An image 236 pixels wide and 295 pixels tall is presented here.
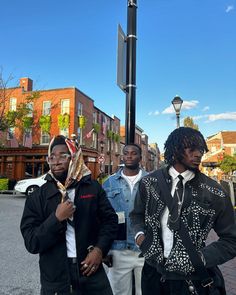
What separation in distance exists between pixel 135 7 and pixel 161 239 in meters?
3.09

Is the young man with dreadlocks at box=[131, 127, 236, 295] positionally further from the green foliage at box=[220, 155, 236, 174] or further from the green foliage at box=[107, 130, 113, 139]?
the green foliage at box=[107, 130, 113, 139]

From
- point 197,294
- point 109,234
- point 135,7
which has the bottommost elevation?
point 197,294

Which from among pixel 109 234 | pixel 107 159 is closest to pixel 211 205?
pixel 109 234

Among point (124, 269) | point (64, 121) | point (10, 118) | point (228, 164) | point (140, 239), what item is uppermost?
point (64, 121)

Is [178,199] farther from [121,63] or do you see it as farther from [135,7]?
[135,7]

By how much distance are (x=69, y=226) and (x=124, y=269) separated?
45.0 inches

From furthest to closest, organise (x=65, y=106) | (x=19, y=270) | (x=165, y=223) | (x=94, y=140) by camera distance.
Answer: (x=94, y=140), (x=65, y=106), (x=19, y=270), (x=165, y=223)

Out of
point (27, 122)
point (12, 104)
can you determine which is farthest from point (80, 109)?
point (12, 104)

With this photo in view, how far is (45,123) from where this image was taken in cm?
2759

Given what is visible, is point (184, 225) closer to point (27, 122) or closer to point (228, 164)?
point (27, 122)

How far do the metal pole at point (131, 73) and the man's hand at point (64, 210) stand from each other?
1805mm

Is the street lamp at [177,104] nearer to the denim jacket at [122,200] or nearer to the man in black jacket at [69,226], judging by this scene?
the denim jacket at [122,200]

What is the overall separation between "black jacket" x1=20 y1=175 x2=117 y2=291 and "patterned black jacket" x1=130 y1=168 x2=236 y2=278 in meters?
0.45

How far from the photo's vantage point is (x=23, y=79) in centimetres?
→ 3156
